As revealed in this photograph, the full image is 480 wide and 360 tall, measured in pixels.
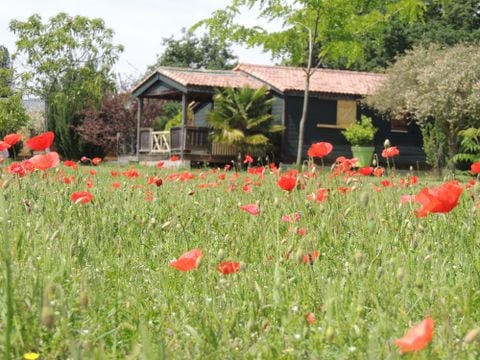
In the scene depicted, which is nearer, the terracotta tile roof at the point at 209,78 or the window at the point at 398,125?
the terracotta tile roof at the point at 209,78

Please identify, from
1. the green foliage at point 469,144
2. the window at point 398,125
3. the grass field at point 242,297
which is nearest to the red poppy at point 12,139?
the grass field at point 242,297

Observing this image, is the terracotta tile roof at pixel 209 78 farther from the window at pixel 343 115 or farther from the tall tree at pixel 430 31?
the tall tree at pixel 430 31

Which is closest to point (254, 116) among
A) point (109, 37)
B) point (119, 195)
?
point (109, 37)

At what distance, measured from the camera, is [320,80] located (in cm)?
2908

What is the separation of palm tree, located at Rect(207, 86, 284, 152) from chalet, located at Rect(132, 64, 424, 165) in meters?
0.68

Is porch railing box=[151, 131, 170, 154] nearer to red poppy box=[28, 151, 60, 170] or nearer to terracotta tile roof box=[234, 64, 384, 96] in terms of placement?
terracotta tile roof box=[234, 64, 384, 96]

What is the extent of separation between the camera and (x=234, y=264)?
2207 mm

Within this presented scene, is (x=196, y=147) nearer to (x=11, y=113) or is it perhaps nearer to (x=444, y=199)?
(x=11, y=113)

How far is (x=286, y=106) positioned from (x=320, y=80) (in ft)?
6.74

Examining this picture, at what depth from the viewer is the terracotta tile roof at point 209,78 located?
26891 mm

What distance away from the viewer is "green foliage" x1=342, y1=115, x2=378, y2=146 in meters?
27.8

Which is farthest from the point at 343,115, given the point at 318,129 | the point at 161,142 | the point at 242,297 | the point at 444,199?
the point at 444,199

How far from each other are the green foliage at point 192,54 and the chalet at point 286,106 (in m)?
28.4

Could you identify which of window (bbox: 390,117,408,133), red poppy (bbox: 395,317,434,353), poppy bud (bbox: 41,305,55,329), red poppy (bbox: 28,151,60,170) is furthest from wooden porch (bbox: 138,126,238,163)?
red poppy (bbox: 395,317,434,353)
